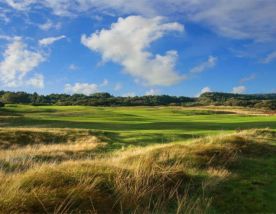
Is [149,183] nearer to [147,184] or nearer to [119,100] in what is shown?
[147,184]

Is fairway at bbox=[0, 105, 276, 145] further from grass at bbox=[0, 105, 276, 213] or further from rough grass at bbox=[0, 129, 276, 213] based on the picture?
rough grass at bbox=[0, 129, 276, 213]

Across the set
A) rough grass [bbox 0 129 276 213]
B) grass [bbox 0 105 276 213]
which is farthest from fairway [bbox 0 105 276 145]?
rough grass [bbox 0 129 276 213]

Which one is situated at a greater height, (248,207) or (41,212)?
(41,212)

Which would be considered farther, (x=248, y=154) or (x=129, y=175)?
(x=248, y=154)

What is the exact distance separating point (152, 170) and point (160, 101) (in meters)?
153

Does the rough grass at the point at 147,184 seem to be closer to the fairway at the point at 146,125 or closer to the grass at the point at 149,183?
the grass at the point at 149,183

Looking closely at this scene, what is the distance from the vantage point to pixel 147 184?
9.83 meters

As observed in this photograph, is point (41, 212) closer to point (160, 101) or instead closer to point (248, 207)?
point (248, 207)

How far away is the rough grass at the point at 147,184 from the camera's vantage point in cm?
767

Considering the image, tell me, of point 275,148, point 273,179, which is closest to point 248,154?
point 275,148

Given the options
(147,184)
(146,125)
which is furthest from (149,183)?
(146,125)

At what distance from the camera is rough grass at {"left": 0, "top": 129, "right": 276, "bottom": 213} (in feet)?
25.2

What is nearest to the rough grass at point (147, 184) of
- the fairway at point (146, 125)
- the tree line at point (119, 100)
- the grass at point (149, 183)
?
the grass at point (149, 183)

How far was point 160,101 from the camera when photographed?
16325 cm
